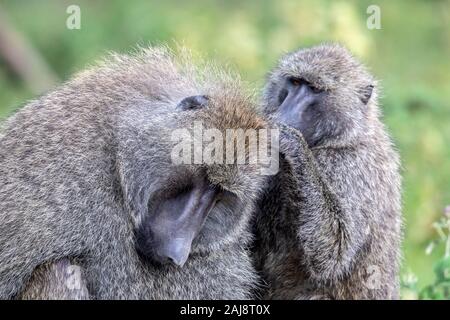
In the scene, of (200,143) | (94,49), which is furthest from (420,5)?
(200,143)

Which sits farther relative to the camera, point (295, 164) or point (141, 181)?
point (295, 164)

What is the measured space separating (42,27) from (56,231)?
29.0 ft

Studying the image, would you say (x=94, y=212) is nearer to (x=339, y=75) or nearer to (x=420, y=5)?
(x=339, y=75)

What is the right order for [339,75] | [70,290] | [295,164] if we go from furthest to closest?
[339,75], [295,164], [70,290]

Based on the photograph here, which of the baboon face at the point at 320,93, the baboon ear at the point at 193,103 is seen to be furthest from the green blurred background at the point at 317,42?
the baboon ear at the point at 193,103

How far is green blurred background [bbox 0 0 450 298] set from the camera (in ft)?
26.9

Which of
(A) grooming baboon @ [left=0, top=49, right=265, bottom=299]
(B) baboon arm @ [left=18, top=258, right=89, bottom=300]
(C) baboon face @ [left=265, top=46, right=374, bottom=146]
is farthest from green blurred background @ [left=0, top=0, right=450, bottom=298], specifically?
(B) baboon arm @ [left=18, top=258, right=89, bottom=300]

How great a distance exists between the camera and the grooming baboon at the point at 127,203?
4.35 m

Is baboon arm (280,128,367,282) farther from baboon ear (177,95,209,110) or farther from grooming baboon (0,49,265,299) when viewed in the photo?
baboon ear (177,95,209,110)

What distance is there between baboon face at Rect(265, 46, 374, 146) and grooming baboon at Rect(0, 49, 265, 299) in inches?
18.3

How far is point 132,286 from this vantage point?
450cm

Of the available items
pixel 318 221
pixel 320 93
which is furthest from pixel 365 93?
pixel 318 221

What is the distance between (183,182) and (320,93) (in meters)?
1.12

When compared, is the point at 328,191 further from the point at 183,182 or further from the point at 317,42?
the point at 317,42
